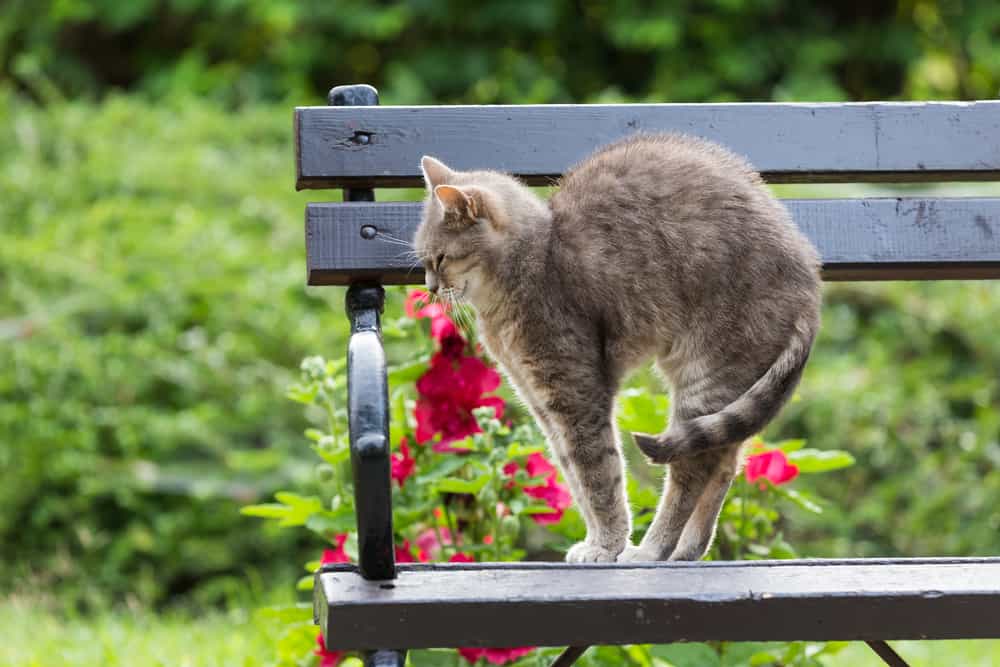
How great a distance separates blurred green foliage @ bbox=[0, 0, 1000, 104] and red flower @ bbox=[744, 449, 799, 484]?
14.7 feet

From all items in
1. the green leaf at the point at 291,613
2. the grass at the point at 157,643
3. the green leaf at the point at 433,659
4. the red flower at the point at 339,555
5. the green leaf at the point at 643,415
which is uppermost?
the green leaf at the point at 643,415

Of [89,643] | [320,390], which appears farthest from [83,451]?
[320,390]

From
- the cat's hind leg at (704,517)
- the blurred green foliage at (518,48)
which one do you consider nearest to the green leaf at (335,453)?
the cat's hind leg at (704,517)

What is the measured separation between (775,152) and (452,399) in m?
0.82

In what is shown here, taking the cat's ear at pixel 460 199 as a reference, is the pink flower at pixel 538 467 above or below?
below

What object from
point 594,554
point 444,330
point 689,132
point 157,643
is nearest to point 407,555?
point 444,330

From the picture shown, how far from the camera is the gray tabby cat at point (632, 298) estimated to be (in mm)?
2158

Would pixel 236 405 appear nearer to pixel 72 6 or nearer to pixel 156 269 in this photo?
pixel 156 269

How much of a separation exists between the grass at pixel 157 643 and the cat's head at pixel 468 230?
146 centimetres

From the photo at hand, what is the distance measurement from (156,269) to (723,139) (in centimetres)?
310

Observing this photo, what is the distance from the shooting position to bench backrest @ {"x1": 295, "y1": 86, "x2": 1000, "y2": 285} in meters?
2.50

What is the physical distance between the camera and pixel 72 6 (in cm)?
787

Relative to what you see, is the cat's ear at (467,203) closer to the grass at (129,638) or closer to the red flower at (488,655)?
the red flower at (488,655)

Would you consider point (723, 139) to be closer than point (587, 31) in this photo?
Yes
